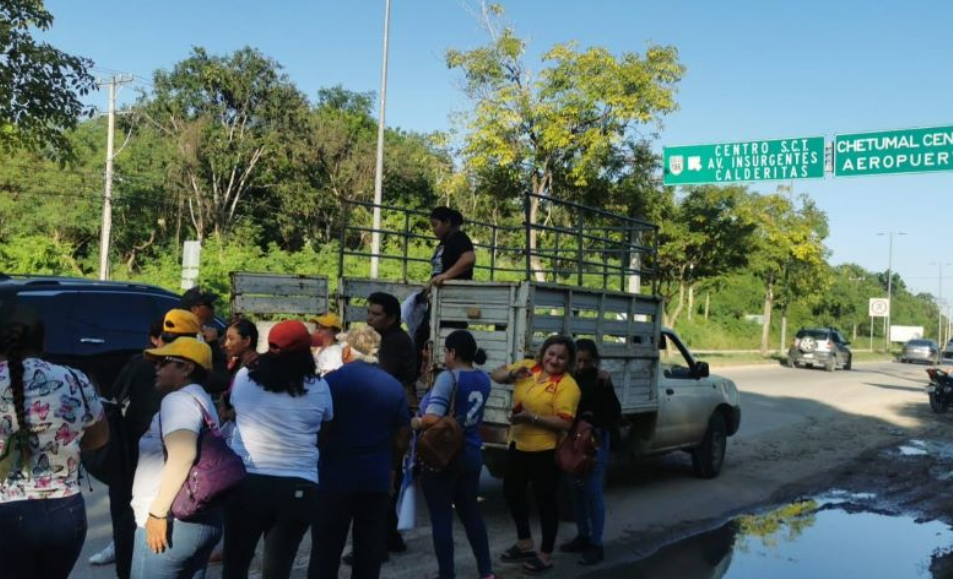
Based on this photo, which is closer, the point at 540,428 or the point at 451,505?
the point at 451,505

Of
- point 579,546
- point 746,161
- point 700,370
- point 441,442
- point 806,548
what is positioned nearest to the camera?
point 441,442

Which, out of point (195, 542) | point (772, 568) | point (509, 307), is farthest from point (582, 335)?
point (195, 542)

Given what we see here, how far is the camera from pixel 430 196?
42.8 metres

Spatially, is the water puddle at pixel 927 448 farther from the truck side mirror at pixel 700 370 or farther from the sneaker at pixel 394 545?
the sneaker at pixel 394 545

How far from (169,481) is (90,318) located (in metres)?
6.91

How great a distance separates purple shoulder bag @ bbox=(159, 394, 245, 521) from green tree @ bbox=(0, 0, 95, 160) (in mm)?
10348

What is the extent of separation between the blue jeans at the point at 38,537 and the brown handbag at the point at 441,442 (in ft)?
7.30

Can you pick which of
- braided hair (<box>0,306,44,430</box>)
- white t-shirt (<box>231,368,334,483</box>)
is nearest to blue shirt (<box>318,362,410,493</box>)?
white t-shirt (<box>231,368,334,483</box>)

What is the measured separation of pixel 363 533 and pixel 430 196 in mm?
38728

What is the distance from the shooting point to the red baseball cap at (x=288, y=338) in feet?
13.5

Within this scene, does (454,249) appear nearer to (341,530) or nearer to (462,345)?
(462,345)

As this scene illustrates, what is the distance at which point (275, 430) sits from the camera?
4086 mm

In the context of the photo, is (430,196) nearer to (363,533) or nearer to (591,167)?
(591,167)

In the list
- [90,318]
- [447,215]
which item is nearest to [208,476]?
[447,215]
